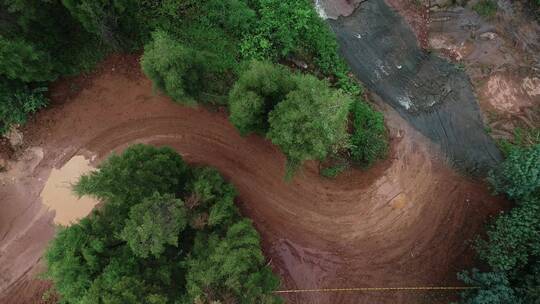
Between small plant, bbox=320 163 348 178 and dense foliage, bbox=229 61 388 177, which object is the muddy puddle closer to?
dense foliage, bbox=229 61 388 177

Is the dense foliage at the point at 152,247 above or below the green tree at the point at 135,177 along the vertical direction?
below

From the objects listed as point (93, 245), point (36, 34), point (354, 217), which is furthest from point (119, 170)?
point (354, 217)

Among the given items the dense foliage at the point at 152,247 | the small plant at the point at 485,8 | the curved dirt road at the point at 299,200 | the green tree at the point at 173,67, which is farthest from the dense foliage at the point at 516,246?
the green tree at the point at 173,67

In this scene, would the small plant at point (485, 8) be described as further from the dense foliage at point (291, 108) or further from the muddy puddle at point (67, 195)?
the muddy puddle at point (67, 195)

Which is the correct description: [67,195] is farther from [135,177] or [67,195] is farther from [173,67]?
[173,67]

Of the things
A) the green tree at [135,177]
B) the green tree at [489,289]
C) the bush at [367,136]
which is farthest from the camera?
the bush at [367,136]

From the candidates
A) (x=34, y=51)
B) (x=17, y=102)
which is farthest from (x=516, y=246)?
(x=17, y=102)

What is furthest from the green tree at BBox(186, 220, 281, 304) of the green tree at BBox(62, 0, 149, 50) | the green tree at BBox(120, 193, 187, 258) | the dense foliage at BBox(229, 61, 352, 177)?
the green tree at BBox(62, 0, 149, 50)

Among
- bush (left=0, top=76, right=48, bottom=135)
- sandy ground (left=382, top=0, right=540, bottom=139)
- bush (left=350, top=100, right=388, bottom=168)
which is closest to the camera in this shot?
bush (left=0, top=76, right=48, bottom=135)
